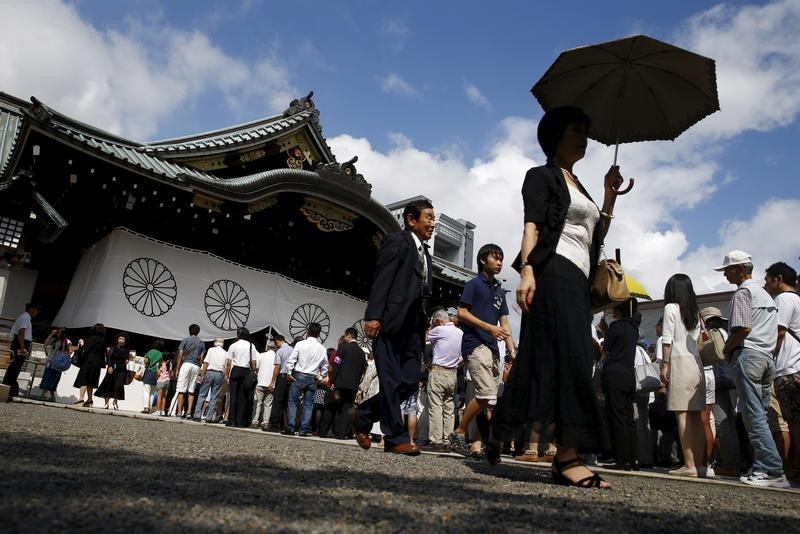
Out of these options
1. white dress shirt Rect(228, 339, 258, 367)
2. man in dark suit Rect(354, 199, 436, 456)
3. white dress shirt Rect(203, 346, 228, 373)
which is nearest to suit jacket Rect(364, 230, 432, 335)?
man in dark suit Rect(354, 199, 436, 456)

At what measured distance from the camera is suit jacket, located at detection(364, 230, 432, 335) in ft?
13.4

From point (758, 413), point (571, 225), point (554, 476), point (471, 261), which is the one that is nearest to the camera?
point (554, 476)

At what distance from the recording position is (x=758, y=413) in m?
4.06

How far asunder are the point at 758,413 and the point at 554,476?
2.41 metres

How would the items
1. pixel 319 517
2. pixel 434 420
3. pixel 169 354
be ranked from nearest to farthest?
pixel 319 517 → pixel 434 420 → pixel 169 354

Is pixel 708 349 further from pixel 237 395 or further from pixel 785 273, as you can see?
pixel 237 395

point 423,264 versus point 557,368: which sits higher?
point 423,264

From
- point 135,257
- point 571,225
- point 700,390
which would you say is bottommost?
point 700,390

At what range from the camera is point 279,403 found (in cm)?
934

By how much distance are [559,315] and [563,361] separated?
0.23 m

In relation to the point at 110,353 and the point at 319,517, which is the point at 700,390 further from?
the point at 110,353

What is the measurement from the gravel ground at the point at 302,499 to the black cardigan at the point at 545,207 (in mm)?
1151

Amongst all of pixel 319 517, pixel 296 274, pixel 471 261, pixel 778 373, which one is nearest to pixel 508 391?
pixel 319 517

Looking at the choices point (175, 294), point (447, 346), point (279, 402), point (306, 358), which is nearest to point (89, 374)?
point (175, 294)
